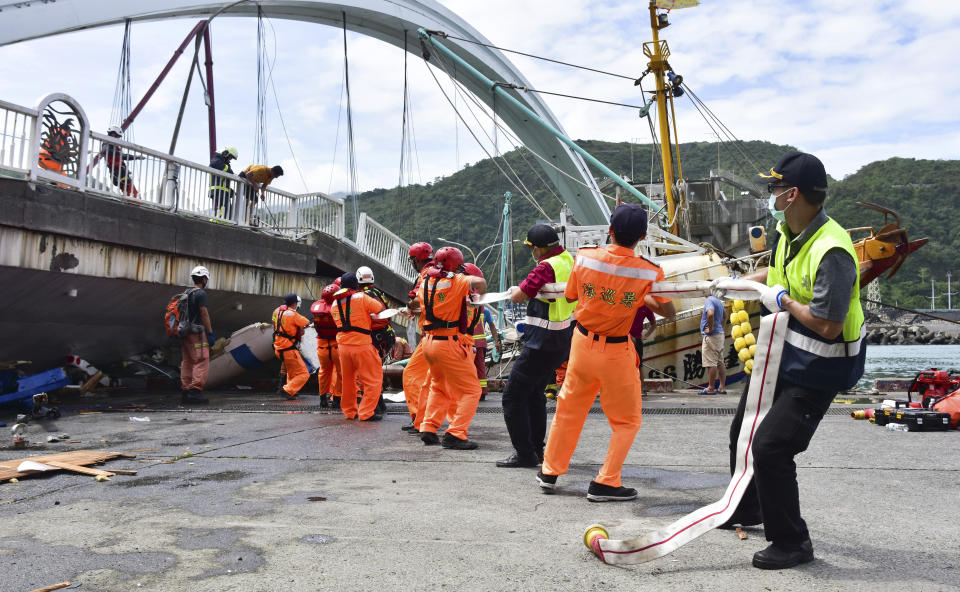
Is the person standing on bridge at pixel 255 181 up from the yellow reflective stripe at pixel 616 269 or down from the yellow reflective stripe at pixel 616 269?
up

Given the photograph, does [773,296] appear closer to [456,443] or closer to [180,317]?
[456,443]

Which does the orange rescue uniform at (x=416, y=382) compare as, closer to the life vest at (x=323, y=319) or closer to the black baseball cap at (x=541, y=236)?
the black baseball cap at (x=541, y=236)

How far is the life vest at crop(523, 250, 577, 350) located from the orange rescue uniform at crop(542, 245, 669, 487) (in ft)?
2.79

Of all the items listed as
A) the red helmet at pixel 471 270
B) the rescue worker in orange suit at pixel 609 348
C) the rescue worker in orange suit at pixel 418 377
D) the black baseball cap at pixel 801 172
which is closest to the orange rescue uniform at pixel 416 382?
the rescue worker in orange suit at pixel 418 377

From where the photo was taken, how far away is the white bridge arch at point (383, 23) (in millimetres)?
16516

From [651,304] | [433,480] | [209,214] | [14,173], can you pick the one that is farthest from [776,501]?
[209,214]

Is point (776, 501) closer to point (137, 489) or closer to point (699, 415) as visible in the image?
point (137, 489)

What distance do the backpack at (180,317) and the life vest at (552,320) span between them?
7132 millimetres

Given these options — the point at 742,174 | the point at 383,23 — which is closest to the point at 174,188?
the point at 383,23

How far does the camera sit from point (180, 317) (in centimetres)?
1109

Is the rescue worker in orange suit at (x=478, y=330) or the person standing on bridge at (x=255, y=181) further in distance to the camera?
the person standing on bridge at (x=255, y=181)

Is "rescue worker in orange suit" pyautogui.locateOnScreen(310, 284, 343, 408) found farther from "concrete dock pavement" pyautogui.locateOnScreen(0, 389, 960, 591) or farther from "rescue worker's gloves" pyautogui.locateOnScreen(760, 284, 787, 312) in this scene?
"rescue worker's gloves" pyautogui.locateOnScreen(760, 284, 787, 312)

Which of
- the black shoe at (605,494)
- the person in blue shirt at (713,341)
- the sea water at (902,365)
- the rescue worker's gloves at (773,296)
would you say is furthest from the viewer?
the sea water at (902,365)

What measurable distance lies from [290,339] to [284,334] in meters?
0.13
